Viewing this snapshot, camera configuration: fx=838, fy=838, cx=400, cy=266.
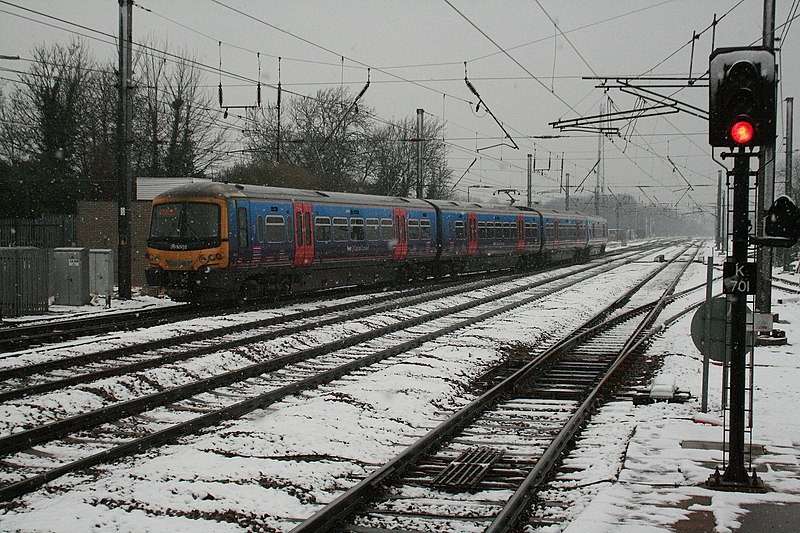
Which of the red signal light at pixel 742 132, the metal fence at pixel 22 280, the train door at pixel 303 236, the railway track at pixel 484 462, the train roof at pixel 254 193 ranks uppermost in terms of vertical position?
the train roof at pixel 254 193

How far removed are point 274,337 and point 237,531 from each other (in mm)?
9223

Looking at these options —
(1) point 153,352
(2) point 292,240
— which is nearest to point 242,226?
(2) point 292,240

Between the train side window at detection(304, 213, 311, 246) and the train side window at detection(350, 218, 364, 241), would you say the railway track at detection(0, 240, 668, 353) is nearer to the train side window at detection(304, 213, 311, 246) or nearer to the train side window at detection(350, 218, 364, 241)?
the train side window at detection(304, 213, 311, 246)

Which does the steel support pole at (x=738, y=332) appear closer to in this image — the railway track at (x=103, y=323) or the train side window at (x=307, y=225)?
the railway track at (x=103, y=323)

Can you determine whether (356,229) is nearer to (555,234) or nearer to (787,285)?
(787,285)

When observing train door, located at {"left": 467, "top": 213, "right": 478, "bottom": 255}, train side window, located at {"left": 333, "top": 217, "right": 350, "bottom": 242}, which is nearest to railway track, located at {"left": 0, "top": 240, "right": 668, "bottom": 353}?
train side window, located at {"left": 333, "top": 217, "right": 350, "bottom": 242}

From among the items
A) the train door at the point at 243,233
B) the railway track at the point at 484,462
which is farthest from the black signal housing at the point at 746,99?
the train door at the point at 243,233

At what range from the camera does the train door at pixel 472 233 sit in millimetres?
33625

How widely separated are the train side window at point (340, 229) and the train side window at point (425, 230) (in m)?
5.54

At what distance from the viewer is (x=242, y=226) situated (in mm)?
19688

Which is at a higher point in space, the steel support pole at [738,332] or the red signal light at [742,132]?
the red signal light at [742,132]

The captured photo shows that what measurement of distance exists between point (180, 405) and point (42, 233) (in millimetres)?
23228

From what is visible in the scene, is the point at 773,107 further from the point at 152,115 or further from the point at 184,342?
the point at 152,115

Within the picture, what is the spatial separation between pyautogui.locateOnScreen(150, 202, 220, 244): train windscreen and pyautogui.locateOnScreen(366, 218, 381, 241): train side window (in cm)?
709
